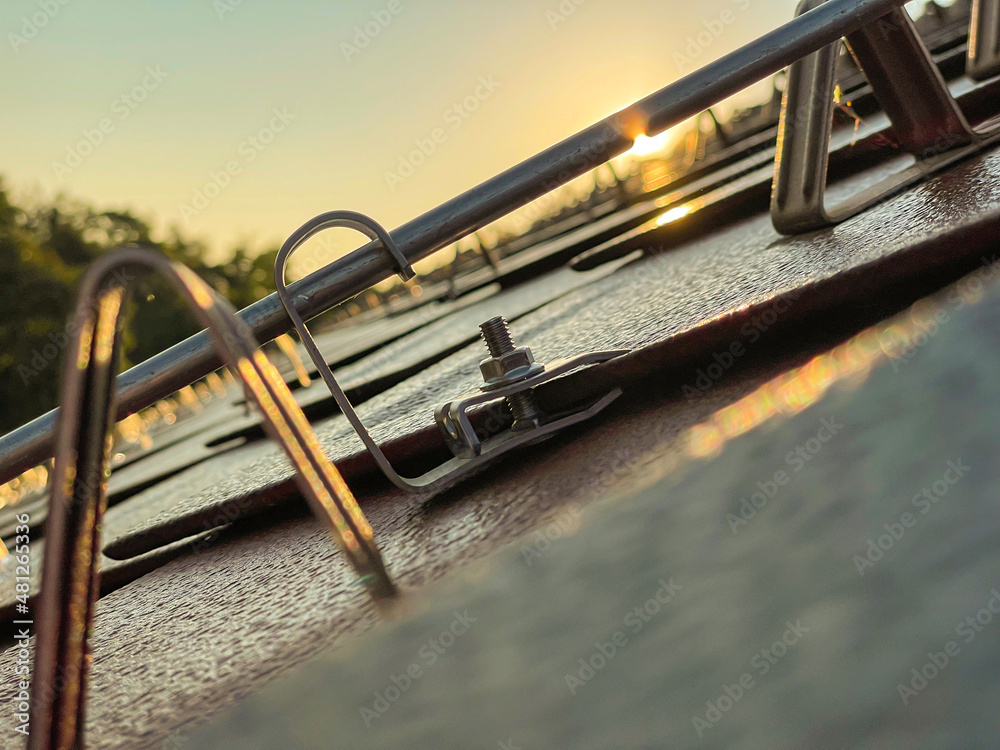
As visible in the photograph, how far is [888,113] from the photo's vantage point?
246cm

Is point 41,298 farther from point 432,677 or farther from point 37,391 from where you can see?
point 432,677

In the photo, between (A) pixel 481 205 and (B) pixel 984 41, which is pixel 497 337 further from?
(B) pixel 984 41

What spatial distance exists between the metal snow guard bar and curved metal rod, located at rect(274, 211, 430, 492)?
0.01m

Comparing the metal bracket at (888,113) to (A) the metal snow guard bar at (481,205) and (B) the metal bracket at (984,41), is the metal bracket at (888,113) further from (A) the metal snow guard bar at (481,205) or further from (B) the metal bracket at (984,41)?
(B) the metal bracket at (984,41)

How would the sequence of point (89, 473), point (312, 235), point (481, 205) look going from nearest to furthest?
point (89, 473) < point (312, 235) < point (481, 205)

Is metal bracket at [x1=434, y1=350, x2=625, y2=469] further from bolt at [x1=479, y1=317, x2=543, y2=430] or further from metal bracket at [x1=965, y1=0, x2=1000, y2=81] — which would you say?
metal bracket at [x1=965, y1=0, x2=1000, y2=81]

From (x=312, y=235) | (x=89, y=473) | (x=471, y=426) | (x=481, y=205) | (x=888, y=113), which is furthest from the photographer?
(x=888, y=113)

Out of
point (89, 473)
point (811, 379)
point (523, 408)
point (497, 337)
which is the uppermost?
point (89, 473)

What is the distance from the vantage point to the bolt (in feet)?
4.75

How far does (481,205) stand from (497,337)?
0.29m

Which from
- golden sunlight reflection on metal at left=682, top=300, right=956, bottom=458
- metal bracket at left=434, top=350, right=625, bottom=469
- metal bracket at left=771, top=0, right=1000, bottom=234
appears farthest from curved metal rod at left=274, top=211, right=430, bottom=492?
metal bracket at left=771, top=0, right=1000, bottom=234

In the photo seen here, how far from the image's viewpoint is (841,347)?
139 cm

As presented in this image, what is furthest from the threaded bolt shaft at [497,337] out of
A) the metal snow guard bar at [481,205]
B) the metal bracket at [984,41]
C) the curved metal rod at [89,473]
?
the metal bracket at [984,41]

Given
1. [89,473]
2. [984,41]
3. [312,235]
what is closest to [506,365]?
[312,235]
